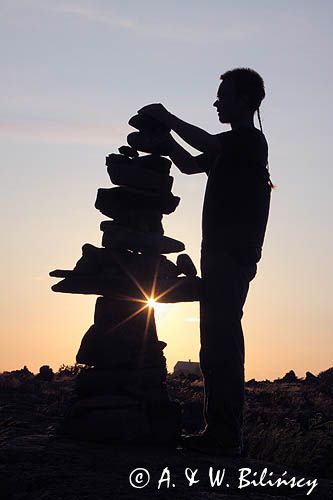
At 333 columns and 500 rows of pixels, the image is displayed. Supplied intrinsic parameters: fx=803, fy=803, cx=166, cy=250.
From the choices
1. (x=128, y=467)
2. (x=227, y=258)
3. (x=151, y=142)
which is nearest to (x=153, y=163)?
(x=151, y=142)

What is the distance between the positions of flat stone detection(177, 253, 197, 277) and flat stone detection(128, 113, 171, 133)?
1.22 meters

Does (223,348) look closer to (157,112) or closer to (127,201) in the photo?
(127,201)

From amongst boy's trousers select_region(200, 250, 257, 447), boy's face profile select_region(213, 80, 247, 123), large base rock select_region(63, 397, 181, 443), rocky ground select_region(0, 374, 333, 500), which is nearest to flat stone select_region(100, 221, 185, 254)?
boy's trousers select_region(200, 250, 257, 447)

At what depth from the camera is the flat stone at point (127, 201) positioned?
768 centimetres

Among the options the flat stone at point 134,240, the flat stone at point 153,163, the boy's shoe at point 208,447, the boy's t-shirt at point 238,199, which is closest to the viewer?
the boy's shoe at point 208,447

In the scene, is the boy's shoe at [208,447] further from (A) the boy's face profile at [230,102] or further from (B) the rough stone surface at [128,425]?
(A) the boy's face profile at [230,102]

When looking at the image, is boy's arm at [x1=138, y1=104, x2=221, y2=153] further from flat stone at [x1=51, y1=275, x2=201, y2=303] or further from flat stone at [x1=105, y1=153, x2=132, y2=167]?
flat stone at [x1=51, y1=275, x2=201, y2=303]

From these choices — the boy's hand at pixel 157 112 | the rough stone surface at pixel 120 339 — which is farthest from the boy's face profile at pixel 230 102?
the rough stone surface at pixel 120 339

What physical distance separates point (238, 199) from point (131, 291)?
4.43 ft

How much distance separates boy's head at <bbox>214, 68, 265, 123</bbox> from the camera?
709 cm

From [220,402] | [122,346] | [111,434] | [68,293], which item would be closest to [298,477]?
[220,402]

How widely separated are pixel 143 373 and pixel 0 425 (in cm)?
149

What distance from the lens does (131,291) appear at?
24.0ft

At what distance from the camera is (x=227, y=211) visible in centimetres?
674
